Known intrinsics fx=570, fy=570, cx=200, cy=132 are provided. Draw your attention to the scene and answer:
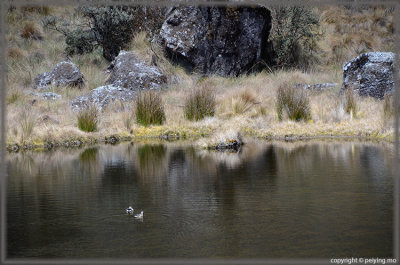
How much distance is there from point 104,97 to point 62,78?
3.52m

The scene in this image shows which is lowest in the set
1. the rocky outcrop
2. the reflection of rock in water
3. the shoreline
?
the reflection of rock in water

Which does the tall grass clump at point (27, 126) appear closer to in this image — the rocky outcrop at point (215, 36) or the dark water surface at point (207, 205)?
the dark water surface at point (207, 205)

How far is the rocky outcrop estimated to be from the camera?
82.9 feet

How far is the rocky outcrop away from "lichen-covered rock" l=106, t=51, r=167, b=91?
209 cm

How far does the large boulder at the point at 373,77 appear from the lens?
20.2 metres

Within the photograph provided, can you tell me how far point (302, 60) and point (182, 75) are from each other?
20.9ft

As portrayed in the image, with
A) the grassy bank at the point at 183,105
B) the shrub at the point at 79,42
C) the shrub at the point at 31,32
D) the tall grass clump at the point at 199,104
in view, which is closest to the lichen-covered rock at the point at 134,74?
the grassy bank at the point at 183,105

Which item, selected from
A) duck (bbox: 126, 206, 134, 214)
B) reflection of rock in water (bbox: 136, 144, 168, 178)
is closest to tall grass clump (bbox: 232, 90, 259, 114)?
reflection of rock in water (bbox: 136, 144, 168, 178)

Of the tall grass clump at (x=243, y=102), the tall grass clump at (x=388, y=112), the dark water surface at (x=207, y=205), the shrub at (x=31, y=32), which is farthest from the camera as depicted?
the shrub at (x=31, y=32)

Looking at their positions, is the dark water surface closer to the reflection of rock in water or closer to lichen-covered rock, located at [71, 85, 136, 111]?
the reflection of rock in water

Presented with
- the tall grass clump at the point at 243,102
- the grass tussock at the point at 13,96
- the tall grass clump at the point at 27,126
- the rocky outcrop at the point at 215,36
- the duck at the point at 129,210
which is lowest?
the duck at the point at 129,210

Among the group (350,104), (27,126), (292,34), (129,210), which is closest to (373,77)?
(350,104)

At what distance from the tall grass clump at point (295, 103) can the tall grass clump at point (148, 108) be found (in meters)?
3.76

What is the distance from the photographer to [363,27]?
30.7 meters
